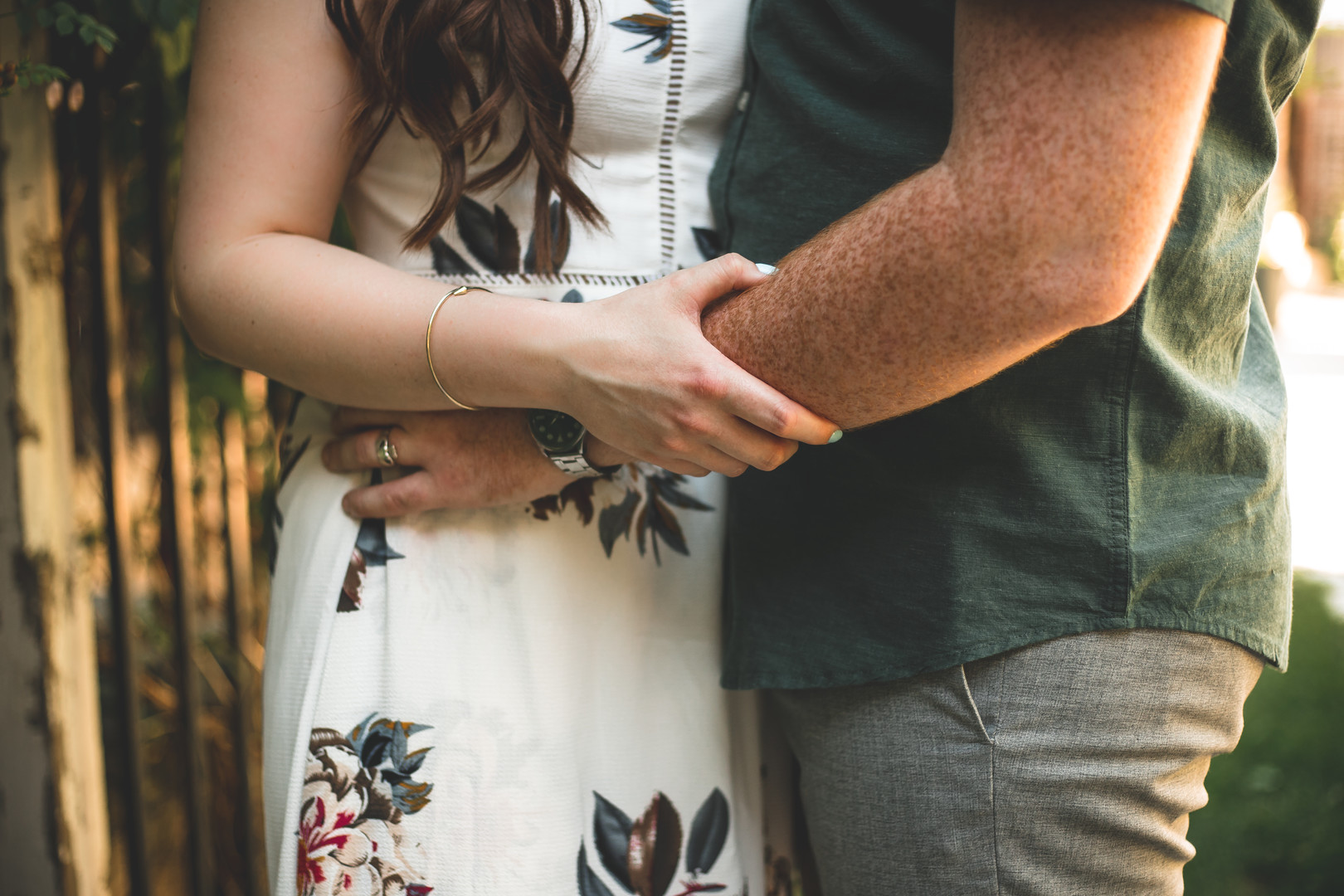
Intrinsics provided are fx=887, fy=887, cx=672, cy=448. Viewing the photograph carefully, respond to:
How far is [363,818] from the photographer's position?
87cm

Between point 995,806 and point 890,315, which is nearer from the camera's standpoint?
point 890,315

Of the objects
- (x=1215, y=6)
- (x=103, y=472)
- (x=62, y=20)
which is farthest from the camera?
(x=103, y=472)

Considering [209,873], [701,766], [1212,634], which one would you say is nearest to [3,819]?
[209,873]

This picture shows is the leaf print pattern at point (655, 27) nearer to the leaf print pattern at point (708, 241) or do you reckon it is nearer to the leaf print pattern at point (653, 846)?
the leaf print pattern at point (708, 241)

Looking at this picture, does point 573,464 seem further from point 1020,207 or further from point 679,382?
point 1020,207

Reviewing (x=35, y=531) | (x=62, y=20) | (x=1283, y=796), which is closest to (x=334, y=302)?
(x=62, y=20)

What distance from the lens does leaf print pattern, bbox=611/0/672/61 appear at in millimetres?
946

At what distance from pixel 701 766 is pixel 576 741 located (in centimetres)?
17

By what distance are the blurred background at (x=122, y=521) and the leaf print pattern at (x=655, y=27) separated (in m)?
0.63

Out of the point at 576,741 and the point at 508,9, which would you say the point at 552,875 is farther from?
the point at 508,9

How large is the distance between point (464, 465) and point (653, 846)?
0.47 metres

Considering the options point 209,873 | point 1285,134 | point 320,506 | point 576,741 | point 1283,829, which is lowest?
point 1283,829

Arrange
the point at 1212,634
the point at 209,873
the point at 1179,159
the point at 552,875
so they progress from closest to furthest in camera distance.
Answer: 1. the point at 1179,159
2. the point at 1212,634
3. the point at 552,875
4. the point at 209,873

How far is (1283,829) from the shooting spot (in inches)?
103
